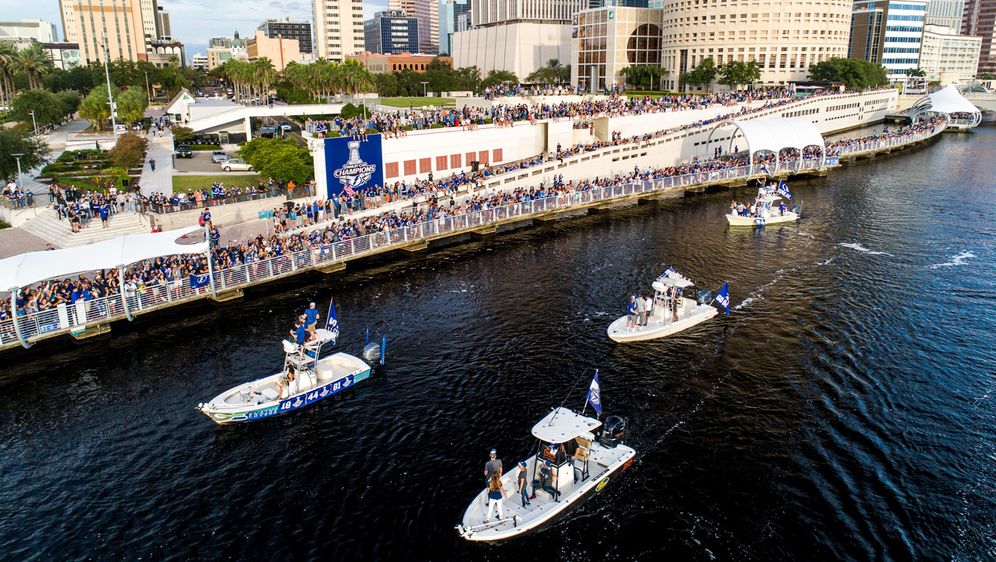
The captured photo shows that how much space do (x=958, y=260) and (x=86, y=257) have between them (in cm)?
5410

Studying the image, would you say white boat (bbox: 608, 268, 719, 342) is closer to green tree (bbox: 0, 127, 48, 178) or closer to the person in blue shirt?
the person in blue shirt

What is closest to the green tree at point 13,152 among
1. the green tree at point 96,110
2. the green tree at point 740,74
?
the green tree at point 96,110

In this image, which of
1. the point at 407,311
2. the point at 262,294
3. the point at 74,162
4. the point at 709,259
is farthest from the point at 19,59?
the point at 709,259

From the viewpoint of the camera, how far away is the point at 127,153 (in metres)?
64.3

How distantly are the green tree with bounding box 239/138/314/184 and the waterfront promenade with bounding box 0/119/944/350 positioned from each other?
8.36 meters

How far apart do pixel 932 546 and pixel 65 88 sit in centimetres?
17188

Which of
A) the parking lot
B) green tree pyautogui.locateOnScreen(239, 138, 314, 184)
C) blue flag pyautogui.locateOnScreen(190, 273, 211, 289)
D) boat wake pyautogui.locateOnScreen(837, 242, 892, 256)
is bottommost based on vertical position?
boat wake pyautogui.locateOnScreen(837, 242, 892, 256)

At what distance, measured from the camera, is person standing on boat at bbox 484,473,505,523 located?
66.2 feet

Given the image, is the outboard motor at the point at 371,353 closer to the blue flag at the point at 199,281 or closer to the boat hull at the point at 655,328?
the boat hull at the point at 655,328

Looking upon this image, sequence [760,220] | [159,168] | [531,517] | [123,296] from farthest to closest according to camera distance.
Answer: [159,168]
[760,220]
[123,296]
[531,517]

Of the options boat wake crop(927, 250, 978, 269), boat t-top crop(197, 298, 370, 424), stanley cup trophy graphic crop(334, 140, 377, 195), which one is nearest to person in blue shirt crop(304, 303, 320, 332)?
boat t-top crop(197, 298, 370, 424)

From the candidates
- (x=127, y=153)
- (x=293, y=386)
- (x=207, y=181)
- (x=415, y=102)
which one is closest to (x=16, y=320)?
(x=293, y=386)

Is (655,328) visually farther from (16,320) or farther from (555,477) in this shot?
(16,320)

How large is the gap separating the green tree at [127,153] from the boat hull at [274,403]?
46421 millimetres
